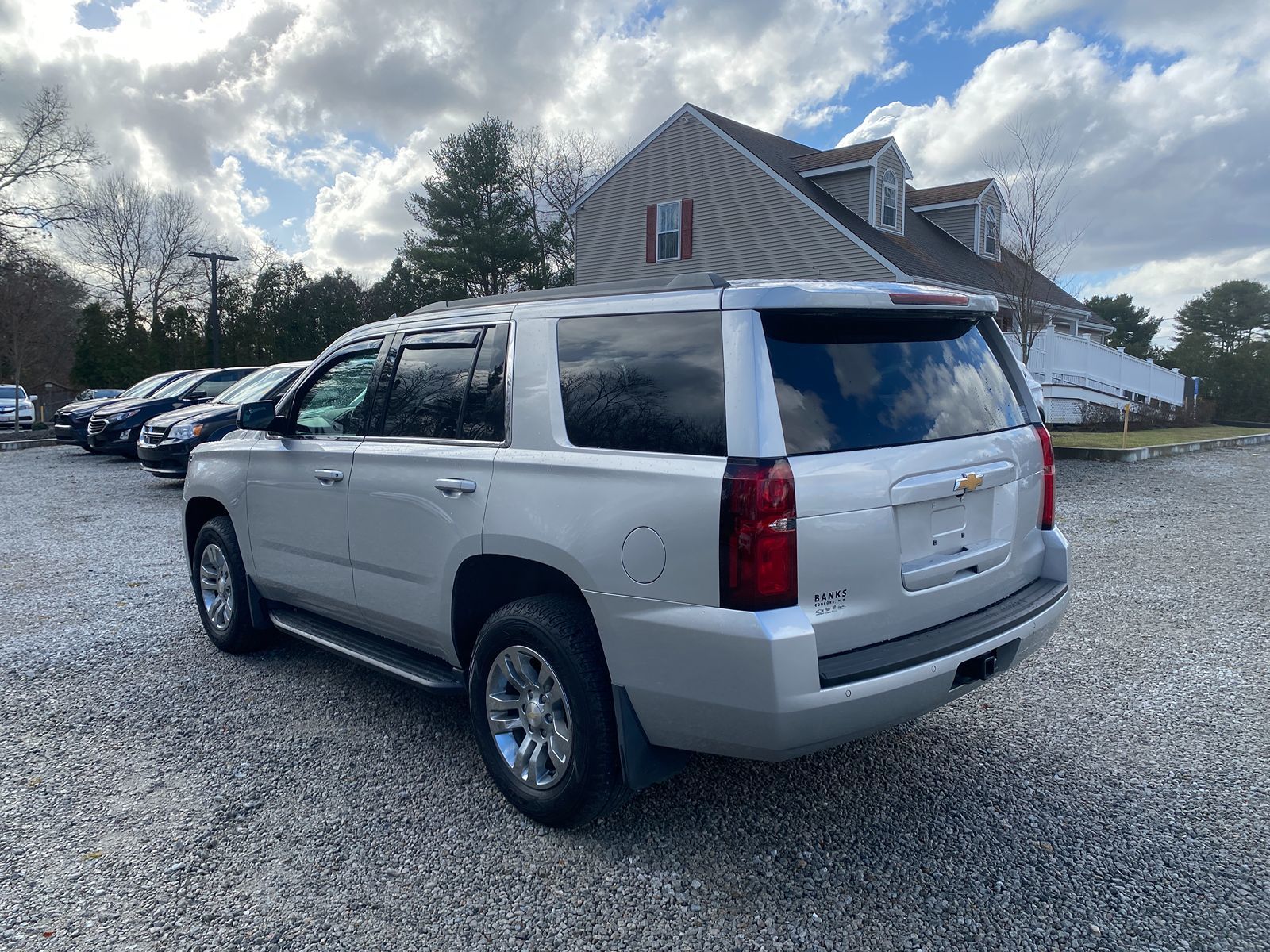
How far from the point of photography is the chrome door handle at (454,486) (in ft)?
11.3

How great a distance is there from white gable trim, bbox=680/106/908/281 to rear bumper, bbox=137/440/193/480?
15022mm

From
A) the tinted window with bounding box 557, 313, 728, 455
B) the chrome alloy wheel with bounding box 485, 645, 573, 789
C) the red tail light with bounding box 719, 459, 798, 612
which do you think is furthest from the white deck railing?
the red tail light with bounding box 719, 459, 798, 612

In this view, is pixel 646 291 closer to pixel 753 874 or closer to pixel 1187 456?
pixel 753 874

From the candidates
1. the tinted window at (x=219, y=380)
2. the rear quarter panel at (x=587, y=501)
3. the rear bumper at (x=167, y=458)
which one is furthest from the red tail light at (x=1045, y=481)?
the tinted window at (x=219, y=380)

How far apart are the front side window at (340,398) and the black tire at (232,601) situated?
977 millimetres

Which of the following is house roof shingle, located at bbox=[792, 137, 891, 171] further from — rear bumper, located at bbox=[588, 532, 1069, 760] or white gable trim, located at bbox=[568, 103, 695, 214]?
rear bumper, located at bbox=[588, 532, 1069, 760]

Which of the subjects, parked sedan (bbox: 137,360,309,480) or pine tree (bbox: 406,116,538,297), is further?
pine tree (bbox: 406,116,538,297)

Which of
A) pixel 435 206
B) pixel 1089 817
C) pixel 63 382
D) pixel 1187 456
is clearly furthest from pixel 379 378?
pixel 63 382

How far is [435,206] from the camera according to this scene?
39.8 m

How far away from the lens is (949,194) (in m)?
28.0

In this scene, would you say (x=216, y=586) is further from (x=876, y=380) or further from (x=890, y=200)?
(x=890, y=200)

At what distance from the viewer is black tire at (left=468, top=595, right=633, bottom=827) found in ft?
9.89

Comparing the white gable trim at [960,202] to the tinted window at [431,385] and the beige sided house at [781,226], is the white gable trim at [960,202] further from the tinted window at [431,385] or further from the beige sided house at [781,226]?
the tinted window at [431,385]

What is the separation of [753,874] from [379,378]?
270 cm
